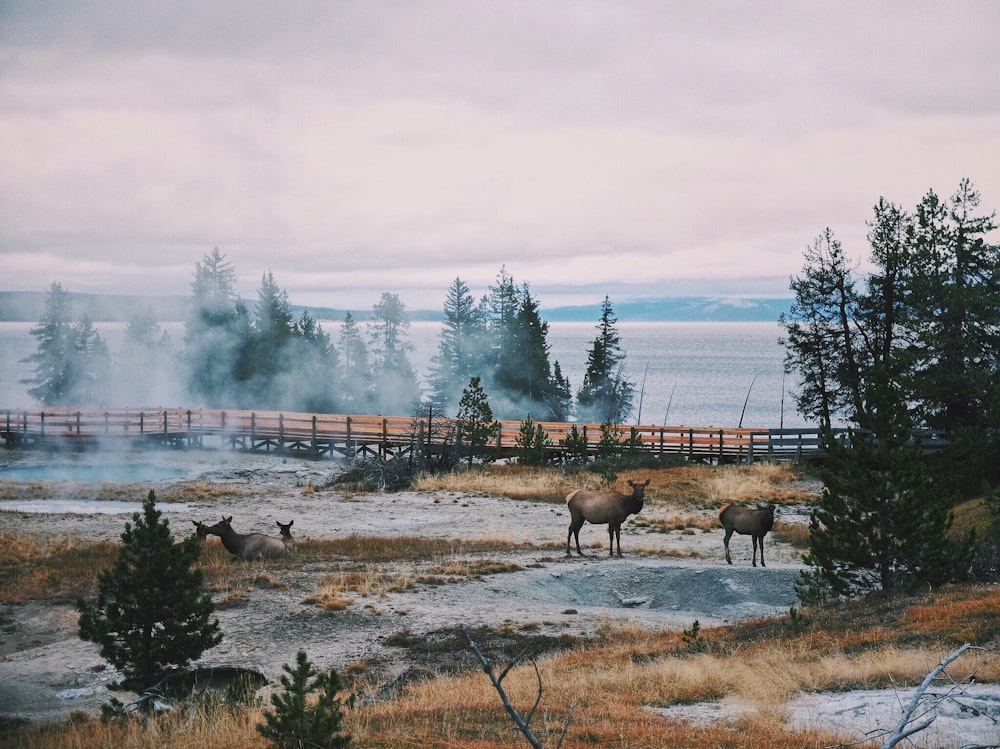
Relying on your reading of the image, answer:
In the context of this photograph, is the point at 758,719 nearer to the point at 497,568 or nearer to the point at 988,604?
the point at 988,604

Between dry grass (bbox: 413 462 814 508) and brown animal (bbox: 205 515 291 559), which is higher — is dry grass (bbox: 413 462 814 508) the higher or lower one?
the higher one

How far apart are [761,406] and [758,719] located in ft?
361

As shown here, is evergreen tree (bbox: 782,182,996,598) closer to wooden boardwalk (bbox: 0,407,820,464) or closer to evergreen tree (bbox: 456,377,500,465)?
wooden boardwalk (bbox: 0,407,820,464)

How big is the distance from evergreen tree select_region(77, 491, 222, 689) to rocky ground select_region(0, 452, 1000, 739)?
1433mm


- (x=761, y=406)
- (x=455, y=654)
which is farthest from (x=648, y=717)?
(x=761, y=406)

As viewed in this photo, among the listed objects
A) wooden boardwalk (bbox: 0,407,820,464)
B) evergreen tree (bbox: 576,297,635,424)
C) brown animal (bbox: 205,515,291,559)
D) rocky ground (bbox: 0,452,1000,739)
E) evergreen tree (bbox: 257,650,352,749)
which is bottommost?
rocky ground (bbox: 0,452,1000,739)

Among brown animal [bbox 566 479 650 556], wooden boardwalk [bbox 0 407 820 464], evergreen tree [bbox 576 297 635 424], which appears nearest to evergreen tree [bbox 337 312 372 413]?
evergreen tree [bbox 576 297 635 424]

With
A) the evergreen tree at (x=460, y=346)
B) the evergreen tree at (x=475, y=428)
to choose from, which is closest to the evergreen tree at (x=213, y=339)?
the evergreen tree at (x=460, y=346)

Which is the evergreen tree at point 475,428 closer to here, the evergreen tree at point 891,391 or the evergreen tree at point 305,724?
the evergreen tree at point 891,391

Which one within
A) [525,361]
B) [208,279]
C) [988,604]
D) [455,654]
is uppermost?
[208,279]

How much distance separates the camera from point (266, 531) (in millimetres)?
25500

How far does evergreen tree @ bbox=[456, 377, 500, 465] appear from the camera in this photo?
3616cm

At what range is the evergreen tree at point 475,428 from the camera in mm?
36156

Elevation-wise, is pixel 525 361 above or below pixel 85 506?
above
